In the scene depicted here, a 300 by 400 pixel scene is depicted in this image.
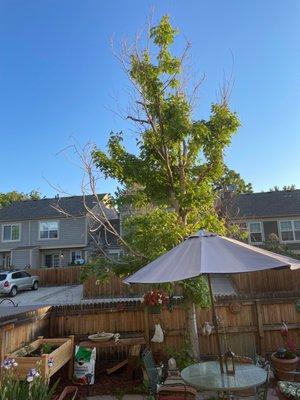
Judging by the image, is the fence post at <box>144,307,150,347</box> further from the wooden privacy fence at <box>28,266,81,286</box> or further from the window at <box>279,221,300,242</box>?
the window at <box>279,221,300,242</box>

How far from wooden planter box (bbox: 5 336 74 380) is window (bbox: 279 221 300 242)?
79.9 ft

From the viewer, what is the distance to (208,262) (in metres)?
4.00

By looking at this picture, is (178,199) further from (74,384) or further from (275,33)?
(275,33)

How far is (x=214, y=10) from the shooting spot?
851 centimetres

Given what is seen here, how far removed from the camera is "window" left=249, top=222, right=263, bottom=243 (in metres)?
29.1

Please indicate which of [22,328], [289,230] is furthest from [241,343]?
[289,230]

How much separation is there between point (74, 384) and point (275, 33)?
9502mm

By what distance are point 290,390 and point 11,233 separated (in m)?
32.9

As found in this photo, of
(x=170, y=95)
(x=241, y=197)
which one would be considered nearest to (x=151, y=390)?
(x=170, y=95)

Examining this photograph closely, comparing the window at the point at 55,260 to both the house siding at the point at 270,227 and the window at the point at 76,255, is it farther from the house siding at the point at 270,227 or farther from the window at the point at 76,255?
the house siding at the point at 270,227

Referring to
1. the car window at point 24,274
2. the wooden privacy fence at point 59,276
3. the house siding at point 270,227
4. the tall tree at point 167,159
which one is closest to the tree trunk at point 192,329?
the tall tree at point 167,159

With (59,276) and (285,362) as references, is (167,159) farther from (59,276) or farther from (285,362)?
(59,276)

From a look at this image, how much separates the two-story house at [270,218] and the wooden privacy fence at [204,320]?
64.1 ft

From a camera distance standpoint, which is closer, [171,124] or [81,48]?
[171,124]
